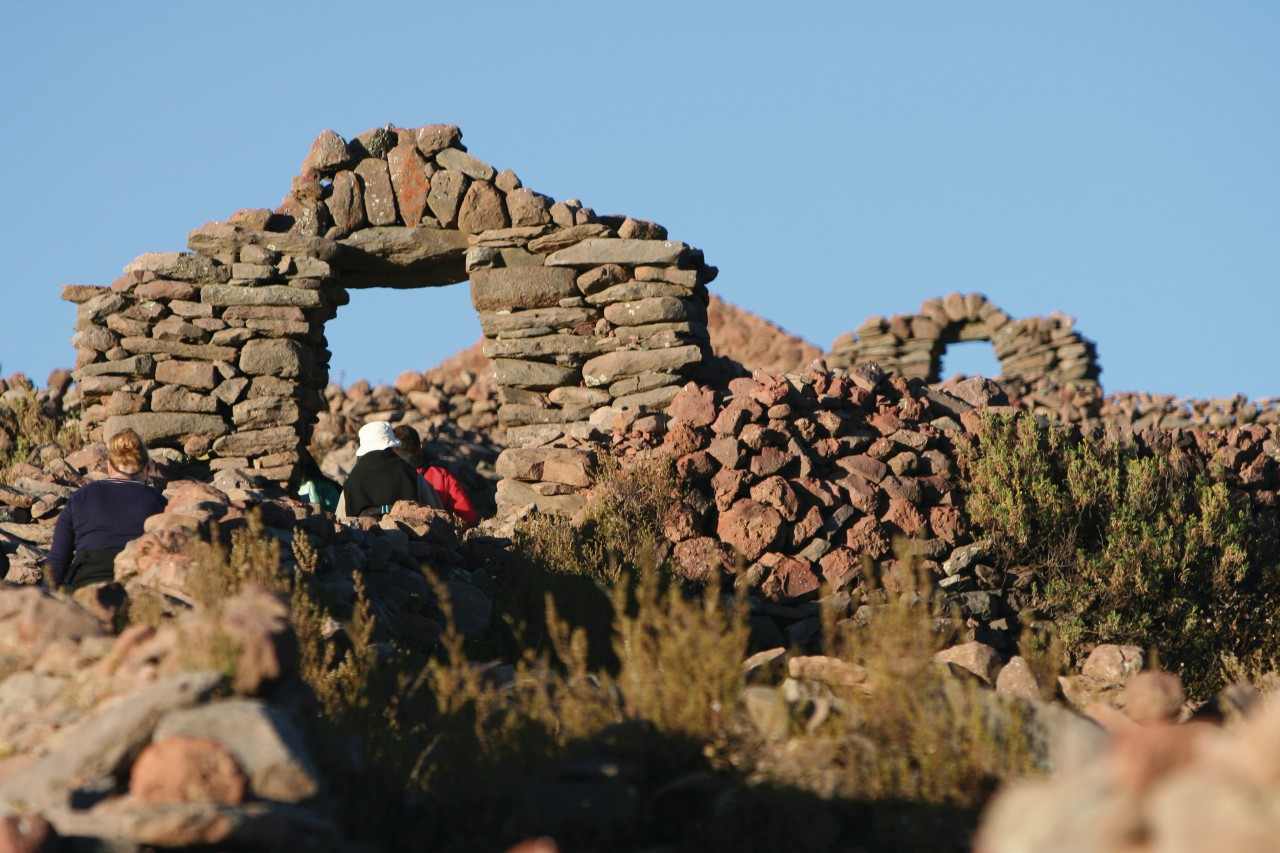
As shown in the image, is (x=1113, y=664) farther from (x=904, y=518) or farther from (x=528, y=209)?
(x=528, y=209)

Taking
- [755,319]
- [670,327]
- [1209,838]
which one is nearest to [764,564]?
[670,327]

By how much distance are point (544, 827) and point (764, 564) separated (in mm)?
4739

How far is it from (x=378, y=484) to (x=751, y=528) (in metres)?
2.38

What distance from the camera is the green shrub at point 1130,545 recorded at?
811 centimetres

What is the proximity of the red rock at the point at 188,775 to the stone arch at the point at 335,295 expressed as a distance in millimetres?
7108

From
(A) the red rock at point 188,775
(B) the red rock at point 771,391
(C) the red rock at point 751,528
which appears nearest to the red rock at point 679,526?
(C) the red rock at point 751,528

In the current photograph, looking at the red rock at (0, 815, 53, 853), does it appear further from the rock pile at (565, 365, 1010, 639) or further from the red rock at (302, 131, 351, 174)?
the red rock at (302, 131, 351, 174)

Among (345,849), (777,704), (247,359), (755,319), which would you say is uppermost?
(755,319)

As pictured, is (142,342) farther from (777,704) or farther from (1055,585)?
(777,704)

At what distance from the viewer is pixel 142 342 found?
10.9m

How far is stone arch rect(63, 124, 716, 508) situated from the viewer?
1069 cm

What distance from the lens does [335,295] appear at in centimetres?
1126

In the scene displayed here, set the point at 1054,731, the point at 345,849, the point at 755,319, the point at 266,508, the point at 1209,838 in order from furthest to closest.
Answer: the point at 755,319 → the point at 266,508 → the point at 1054,731 → the point at 345,849 → the point at 1209,838

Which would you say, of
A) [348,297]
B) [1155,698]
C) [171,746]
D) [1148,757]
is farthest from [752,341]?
[1148,757]
